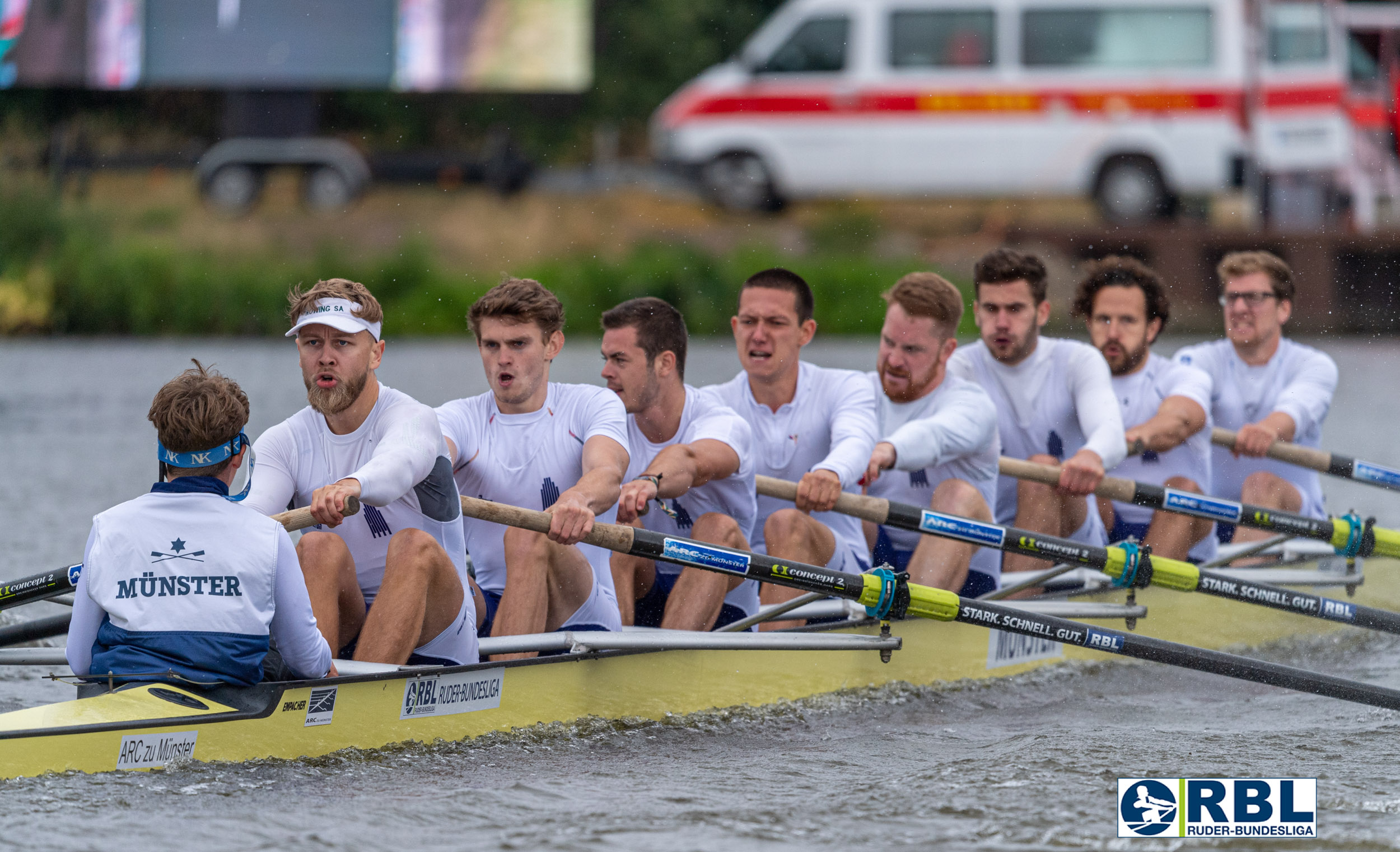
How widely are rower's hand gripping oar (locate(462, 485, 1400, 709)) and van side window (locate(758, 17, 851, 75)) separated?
14.4 m

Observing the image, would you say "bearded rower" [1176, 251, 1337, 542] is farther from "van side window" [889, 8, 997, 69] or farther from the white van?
"van side window" [889, 8, 997, 69]

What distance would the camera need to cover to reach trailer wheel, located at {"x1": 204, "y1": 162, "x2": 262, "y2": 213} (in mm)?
23156

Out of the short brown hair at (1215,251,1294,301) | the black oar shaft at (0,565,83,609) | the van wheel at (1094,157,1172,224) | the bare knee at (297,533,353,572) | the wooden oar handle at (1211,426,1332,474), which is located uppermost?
the van wheel at (1094,157,1172,224)

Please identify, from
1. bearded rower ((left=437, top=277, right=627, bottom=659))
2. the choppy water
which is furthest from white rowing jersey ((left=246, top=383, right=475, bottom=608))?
the choppy water

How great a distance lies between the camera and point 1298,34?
18.8m

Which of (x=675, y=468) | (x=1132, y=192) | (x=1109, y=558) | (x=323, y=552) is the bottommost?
(x=1109, y=558)

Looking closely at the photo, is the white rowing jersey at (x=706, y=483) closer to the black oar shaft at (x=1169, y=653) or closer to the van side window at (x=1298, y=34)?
the black oar shaft at (x=1169, y=653)

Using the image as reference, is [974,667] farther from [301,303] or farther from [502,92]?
[502,92]

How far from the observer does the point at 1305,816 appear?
4.70m

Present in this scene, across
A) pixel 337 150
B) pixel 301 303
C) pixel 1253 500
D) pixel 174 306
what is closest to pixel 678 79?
pixel 337 150

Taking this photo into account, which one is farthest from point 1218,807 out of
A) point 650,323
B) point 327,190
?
point 327,190

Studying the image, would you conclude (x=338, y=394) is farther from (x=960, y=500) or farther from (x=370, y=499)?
(x=960, y=500)

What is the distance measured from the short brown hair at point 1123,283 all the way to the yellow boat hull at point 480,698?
1.26 meters

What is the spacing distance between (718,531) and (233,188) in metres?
19.2
